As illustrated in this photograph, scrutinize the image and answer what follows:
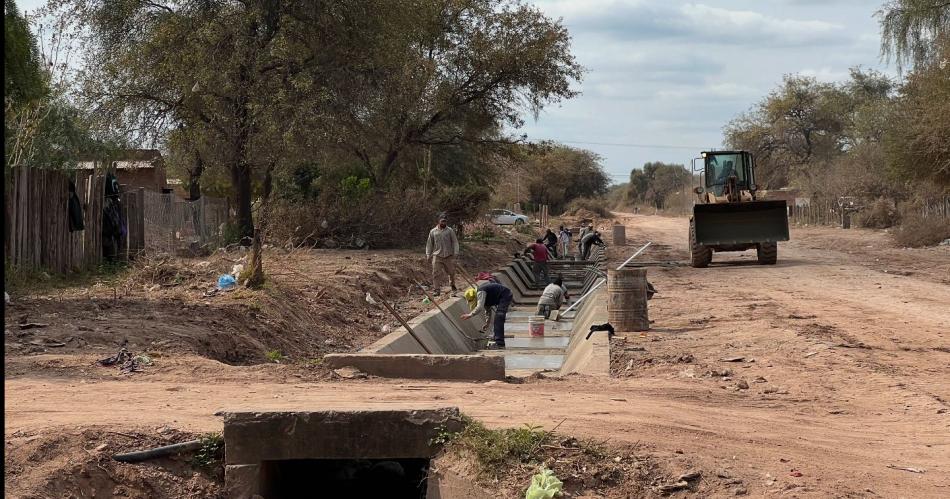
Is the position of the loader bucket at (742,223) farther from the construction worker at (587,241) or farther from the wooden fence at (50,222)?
the wooden fence at (50,222)

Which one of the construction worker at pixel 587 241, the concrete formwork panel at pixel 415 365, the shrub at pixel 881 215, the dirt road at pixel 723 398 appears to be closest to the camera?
the dirt road at pixel 723 398

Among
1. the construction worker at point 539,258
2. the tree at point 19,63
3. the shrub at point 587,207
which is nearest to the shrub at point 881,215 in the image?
the construction worker at point 539,258

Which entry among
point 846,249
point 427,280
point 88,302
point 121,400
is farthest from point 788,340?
point 846,249

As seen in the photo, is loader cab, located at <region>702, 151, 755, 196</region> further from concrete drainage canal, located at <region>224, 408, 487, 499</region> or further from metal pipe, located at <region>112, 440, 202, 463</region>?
metal pipe, located at <region>112, 440, 202, 463</region>

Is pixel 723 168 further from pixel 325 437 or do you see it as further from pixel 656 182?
pixel 656 182

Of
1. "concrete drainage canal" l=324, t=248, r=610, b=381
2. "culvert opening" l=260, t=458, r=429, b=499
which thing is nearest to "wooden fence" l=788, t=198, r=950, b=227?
"concrete drainage canal" l=324, t=248, r=610, b=381

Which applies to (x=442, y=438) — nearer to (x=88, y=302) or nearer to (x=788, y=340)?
(x=788, y=340)

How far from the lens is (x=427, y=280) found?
83.8 feet

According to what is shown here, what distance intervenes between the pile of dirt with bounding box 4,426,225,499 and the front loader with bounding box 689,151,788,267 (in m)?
19.6

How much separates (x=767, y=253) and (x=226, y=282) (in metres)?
15.7

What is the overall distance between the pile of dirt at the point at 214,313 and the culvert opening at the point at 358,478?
98.1 inches

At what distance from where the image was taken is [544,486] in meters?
6.51

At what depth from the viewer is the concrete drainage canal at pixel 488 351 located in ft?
36.6

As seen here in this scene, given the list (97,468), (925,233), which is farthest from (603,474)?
(925,233)
